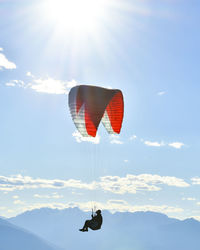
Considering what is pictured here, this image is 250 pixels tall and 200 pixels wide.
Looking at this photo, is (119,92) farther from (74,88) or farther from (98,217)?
(98,217)

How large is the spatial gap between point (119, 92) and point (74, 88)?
398cm

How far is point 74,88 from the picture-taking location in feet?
104

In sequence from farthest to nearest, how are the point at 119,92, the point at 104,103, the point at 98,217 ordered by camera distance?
1. the point at 119,92
2. the point at 104,103
3. the point at 98,217

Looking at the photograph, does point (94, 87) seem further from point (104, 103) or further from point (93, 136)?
point (93, 136)

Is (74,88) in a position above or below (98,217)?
above

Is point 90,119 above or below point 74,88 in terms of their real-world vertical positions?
below

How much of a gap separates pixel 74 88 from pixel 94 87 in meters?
1.68

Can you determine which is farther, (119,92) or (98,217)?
(119,92)

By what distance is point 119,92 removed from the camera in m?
32.7

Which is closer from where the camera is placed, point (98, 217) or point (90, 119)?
point (98, 217)

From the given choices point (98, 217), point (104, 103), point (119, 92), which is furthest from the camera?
point (119, 92)

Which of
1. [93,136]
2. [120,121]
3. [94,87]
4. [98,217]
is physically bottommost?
[98,217]

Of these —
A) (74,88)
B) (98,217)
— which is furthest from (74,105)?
(98,217)

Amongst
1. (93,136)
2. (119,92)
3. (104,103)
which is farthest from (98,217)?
(119,92)
